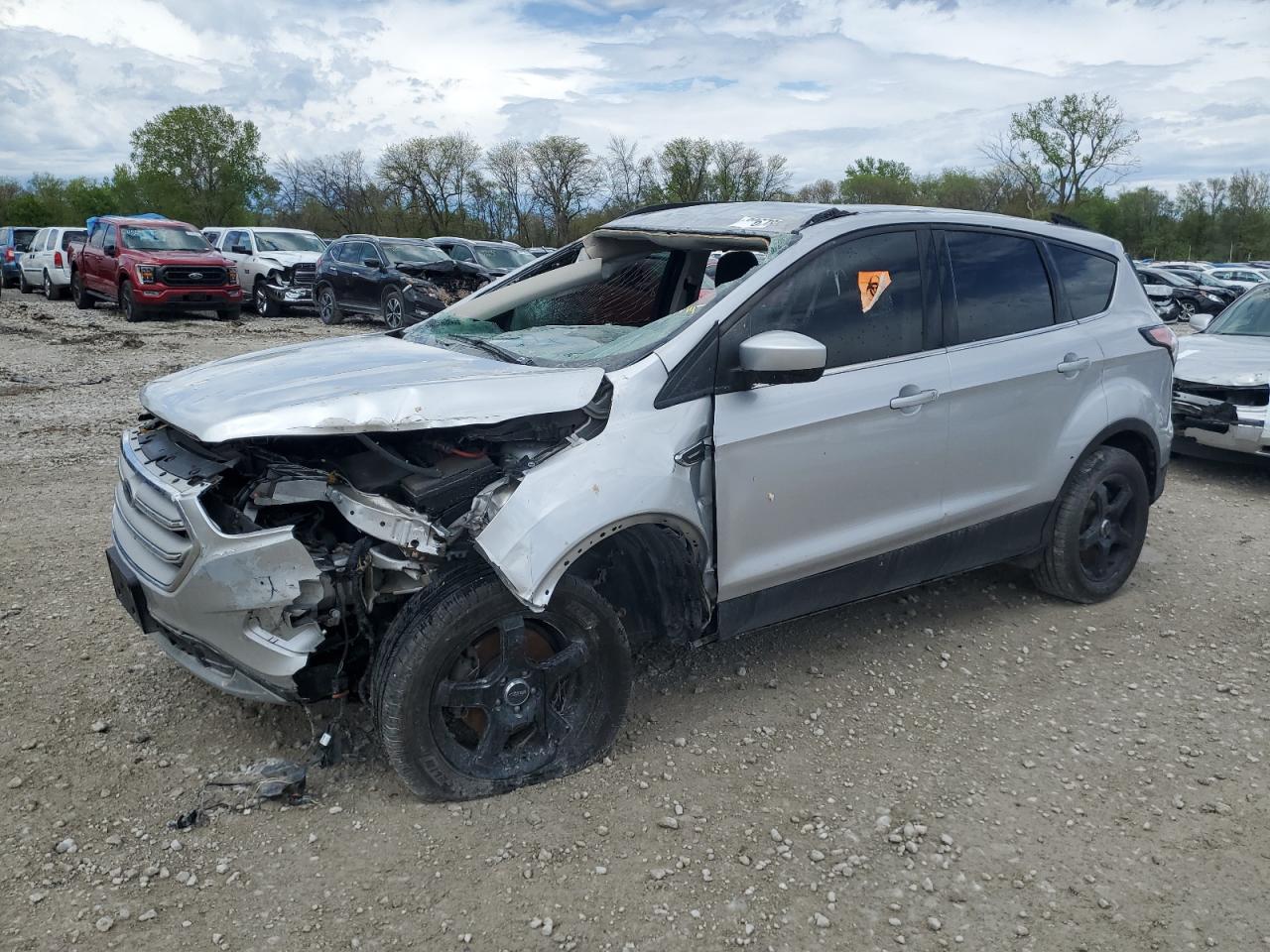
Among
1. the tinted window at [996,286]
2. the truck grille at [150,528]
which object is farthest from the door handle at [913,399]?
the truck grille at [150,528]

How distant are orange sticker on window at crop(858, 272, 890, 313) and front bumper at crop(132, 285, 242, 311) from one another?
53.1 feet

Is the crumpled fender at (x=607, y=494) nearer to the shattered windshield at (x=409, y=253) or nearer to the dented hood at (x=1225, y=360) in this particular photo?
the dented hood at (x=1225, y=360)

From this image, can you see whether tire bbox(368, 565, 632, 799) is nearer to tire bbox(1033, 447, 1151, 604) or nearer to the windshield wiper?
the windshield wiper

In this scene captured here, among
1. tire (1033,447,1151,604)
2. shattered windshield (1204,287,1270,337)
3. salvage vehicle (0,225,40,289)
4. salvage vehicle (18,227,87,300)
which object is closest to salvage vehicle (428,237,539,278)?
salvage vehicle (18,227,87,300)

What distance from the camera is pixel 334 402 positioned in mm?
2871

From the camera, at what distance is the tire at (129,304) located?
17.2 meters

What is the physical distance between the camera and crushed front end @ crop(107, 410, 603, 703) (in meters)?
2.82

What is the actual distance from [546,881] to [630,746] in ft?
2.41

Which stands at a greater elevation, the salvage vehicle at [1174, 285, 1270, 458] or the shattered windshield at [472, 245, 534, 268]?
the shattered windshield at [472, 245, 534, 268]

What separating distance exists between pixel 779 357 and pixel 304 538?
5.21 ft

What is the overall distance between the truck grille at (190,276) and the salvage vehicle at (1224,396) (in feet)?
50.7

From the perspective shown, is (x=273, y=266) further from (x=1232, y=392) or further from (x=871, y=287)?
(x=871, y=287)

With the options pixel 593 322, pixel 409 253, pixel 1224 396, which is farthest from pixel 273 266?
pixel 1224 396

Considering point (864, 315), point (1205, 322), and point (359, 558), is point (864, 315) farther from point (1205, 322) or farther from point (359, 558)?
point (1205, 322)
